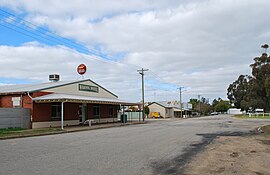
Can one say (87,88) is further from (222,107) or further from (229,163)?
(222,107)

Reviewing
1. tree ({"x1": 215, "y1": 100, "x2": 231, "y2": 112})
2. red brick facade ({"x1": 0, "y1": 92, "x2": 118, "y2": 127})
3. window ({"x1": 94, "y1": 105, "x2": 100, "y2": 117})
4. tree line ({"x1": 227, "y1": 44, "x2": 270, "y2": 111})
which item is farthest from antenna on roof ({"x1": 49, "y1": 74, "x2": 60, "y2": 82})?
tree ({"x1": 215, "y1": 100, "x2": 231, "y2": 112})

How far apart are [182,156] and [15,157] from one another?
6.11 meters

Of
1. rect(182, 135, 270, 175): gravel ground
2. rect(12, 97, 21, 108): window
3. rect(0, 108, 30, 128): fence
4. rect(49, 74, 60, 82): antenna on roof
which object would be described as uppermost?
rect(49, 74, 60, 82): antenna on roof

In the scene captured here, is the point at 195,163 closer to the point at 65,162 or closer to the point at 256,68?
the point at 65,162

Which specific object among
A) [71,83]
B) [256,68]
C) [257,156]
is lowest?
[257,156]

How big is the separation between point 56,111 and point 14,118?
624 cm

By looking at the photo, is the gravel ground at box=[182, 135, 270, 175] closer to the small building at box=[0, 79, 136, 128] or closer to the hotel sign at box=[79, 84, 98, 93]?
the small building at box=[0, 79, 136, 128]

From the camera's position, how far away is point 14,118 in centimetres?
2806

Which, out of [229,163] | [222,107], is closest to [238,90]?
[222,107]

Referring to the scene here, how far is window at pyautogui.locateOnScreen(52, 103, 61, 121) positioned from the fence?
3770 millimetres

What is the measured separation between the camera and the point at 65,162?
10.3 m

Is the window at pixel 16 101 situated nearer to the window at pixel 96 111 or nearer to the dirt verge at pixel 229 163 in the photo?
the window at pixel 96 111

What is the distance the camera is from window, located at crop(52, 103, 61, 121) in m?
33.4

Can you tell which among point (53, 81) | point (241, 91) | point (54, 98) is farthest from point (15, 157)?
point (241, 91)
